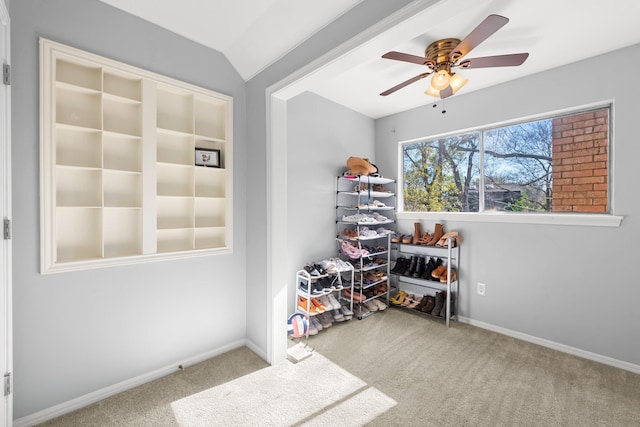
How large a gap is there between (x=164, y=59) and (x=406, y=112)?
9.41 ft

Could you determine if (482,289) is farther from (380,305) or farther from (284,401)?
(284,401)

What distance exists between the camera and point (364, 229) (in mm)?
3430

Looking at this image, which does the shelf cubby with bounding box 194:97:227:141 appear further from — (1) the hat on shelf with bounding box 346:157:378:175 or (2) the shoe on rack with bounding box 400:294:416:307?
(2) the shoe on rack with bounding box 400:294:416:307

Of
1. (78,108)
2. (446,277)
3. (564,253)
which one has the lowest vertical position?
(446,277)

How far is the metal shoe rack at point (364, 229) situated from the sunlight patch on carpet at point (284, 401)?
1.22 meters

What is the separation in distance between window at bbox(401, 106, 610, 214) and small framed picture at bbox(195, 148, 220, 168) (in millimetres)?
2574

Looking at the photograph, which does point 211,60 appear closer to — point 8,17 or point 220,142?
point 220,142

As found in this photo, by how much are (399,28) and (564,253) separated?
8.32ft

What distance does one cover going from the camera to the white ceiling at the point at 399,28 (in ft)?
5.57

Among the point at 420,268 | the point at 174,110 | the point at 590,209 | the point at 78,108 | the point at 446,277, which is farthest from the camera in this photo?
Result: the point at 420,268

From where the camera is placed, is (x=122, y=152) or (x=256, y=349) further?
(x=256, y=349)

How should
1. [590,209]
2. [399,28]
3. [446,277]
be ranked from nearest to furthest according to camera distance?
[399,28]
[590,209]
[446,277]

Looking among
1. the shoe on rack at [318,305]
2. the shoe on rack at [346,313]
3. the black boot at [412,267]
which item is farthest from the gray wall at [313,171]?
the black boot at [412,267]

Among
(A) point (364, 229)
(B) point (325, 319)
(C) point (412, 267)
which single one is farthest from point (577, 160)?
(B) point (325, 319)
